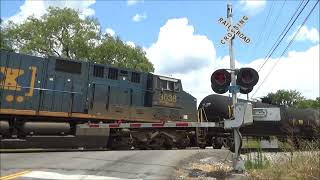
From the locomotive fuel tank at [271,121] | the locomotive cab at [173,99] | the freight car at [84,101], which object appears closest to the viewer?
the freight car at [84,101]

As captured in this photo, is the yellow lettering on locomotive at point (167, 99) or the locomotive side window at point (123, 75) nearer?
the locomotive side window at point (123, 75)

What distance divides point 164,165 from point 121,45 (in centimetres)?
3330

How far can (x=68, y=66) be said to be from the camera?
59.8 feet

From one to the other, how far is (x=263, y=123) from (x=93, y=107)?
922cm

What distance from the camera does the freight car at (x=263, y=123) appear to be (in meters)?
20.8

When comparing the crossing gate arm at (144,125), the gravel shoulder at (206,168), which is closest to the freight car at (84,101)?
the crossing gate arm at (144,125)

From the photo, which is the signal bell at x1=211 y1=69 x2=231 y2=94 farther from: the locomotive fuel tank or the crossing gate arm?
the locomotive fuel tank

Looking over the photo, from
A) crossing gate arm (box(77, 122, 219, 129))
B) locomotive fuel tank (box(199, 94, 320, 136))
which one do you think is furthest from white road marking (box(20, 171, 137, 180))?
locomotive fuel tank (box(199, 94, 320, 136))

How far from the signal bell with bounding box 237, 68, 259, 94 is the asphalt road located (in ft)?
9.14

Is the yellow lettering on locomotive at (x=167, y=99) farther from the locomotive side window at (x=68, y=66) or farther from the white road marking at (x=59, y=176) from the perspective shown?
the white road marking at (x=59, y=176)

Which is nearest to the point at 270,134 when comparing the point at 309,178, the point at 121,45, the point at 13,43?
the point at 309,178

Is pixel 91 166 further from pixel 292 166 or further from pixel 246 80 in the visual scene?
pixel 292 166

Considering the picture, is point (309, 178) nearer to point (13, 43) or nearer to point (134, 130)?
point (134, 130)

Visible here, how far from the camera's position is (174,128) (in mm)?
19672
